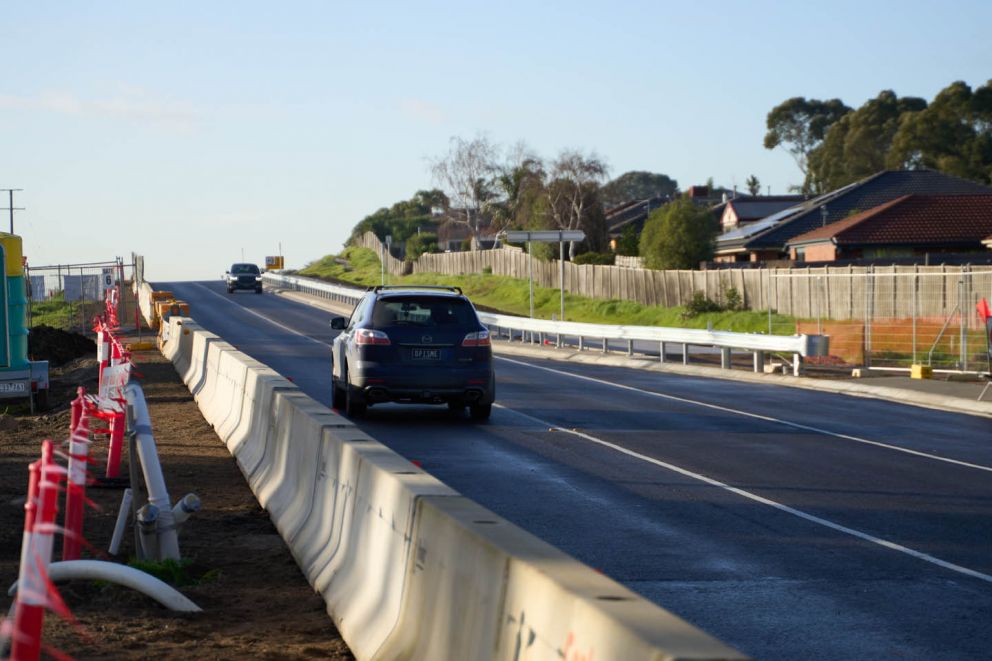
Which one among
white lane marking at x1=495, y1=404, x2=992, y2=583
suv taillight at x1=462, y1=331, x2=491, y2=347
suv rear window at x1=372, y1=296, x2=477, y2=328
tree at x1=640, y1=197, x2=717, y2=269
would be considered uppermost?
tree at x1=640, y1=197, x2=717, y2=269

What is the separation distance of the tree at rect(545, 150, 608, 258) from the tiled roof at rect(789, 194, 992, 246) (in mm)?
34937

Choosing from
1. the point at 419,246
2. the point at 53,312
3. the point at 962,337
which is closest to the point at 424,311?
the point at 962,337

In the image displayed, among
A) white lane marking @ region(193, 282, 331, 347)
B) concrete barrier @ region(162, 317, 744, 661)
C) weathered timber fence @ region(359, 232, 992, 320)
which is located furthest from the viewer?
white lane marking @ region(193, 282, 331, 347)

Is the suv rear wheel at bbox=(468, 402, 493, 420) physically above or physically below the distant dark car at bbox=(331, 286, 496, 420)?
below

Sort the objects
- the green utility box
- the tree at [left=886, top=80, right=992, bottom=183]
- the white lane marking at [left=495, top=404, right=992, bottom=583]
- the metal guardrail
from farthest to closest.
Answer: the tree at [left=886, top=80, right=992, bottom=183]
the metal guardrail
the green utility box
the white lane marking at [left=495, top=404, right=992, bottom=583]

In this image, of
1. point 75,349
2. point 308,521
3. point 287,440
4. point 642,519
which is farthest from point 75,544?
point 75,349

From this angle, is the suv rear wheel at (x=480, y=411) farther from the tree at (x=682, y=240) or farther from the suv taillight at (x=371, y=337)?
the tree at (x=682, y=240)

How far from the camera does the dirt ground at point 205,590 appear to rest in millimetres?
7191

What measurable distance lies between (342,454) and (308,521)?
0.95 metres

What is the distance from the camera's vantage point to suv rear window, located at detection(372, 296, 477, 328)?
1850 cm

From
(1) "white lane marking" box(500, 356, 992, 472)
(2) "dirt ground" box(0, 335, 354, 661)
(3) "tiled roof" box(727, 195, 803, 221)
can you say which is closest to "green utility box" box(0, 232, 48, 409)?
(2) "dirt ground" box(0, 335, 354, 661)

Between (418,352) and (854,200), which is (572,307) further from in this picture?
(418,352)

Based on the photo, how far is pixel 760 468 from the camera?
47.8 ft

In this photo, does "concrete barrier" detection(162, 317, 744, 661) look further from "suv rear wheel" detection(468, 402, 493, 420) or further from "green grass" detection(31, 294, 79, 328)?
"green grass" detection(31, 294, 79, 328)
